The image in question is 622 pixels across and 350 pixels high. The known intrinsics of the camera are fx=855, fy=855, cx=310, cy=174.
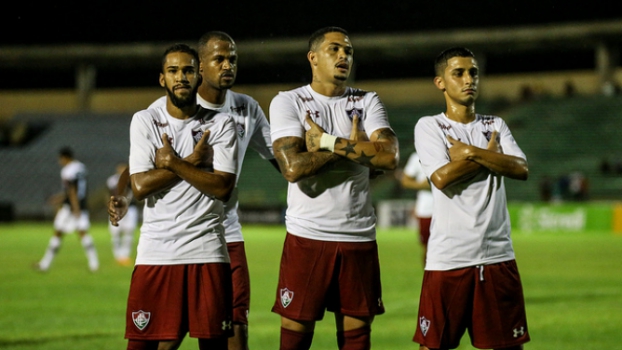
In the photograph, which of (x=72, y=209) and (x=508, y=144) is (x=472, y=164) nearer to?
(x=508, y=144)

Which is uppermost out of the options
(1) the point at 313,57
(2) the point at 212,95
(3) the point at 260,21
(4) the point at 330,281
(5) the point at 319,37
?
(3) the point at 260,21

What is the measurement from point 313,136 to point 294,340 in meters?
1.33

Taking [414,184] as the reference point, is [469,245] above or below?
below

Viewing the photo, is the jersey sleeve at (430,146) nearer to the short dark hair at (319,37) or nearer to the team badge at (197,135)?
the short dark hair at (319,37)

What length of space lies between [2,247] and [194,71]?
21.3 metres

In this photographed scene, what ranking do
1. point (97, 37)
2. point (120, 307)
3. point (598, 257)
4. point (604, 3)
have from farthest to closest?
point (97, 37)
point (604, 3)
point (598, 257)
point (120, 307)

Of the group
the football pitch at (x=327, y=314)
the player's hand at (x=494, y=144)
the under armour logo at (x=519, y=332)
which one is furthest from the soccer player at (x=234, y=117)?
the football pitch at (x=327, y=314)

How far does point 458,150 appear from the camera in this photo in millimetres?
5422

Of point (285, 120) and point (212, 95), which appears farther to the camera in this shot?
point (212, 95)

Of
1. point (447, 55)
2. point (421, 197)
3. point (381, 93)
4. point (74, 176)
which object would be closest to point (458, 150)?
point (447, 55)

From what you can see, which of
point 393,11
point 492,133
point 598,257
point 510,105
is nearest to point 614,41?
point 510,105

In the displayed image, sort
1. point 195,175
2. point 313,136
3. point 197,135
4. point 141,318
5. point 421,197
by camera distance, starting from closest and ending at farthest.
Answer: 1. point 195,175
2. point 141,318
3. point 197,135
4. point 313,136
5. point 421,197

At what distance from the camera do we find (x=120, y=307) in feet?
38.7

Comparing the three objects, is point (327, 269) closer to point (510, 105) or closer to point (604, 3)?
point (510, 105)
